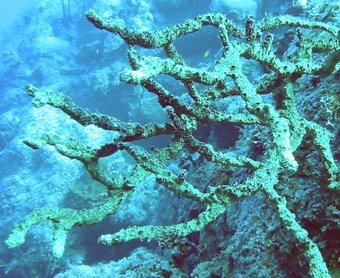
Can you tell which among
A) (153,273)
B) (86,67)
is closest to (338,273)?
(153,273)

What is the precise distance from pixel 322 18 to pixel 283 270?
12.1 ft

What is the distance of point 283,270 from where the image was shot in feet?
7.54

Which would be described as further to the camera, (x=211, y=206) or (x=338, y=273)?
(x=338, y=273)

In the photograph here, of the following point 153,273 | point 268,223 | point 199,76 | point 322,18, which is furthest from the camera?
point 322,18

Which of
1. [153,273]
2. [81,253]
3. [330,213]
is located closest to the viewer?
[330,213]

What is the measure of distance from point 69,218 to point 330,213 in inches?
69.0

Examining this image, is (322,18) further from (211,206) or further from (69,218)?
(69,218)

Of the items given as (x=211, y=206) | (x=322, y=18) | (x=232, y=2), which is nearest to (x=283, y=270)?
(x=211, y=206)

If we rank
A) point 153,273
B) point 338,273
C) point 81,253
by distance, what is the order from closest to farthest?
point 338,273
point 153,273
point 81,253

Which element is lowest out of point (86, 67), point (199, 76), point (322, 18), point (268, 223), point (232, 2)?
point (268, 223)

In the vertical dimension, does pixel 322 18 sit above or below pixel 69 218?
above

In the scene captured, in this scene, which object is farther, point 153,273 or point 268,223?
point 153,273

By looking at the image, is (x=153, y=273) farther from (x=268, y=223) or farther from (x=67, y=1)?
(x=67, y=1)

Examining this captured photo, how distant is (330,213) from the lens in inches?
88.4
